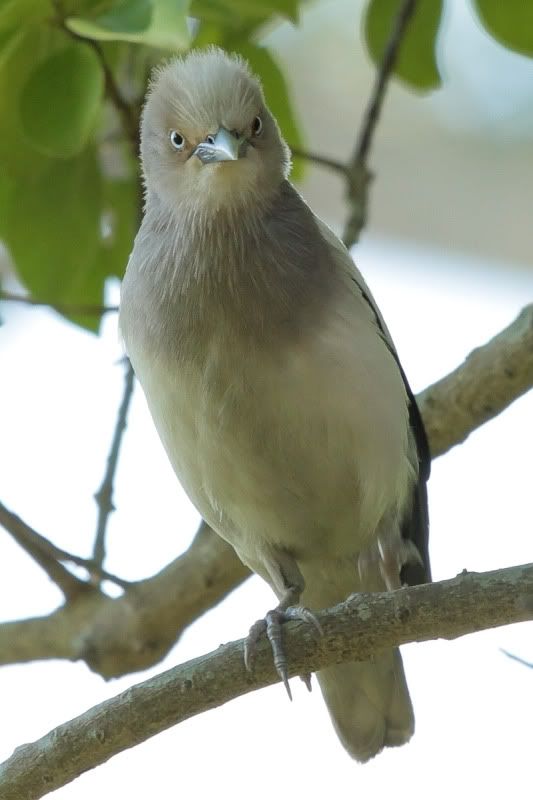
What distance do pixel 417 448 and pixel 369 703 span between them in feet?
2.75

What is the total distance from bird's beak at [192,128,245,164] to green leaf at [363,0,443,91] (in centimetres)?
54

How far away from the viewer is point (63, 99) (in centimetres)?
299

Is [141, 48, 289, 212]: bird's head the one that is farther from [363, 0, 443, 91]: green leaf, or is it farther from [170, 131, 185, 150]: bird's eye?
[363, 0, 443, 91]: green leaf

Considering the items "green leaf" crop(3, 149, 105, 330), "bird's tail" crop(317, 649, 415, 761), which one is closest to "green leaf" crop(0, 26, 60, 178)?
"green leaf" crop(3, 149, 105, 330)

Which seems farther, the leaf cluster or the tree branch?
the tree branch

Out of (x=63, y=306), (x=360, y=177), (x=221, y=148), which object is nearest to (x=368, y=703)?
(x=63, y=306)

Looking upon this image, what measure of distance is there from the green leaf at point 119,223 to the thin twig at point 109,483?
12.5 inches

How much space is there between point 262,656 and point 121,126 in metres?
1.77

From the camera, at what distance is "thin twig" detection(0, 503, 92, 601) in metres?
3.46

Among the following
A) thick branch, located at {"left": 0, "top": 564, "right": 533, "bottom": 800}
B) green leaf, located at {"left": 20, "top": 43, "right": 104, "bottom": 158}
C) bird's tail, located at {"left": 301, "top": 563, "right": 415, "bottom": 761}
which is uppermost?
green leaf, located at {"left": 20, "top": 43, "right": 104, "bottom": 158}

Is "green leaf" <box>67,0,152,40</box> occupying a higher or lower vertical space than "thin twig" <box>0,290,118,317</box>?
lower

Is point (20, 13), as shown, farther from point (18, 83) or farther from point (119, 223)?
point (119, 223)

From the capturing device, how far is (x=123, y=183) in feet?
13.2

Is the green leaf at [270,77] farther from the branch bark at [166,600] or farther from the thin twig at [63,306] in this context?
the branch bark at [166,600]
